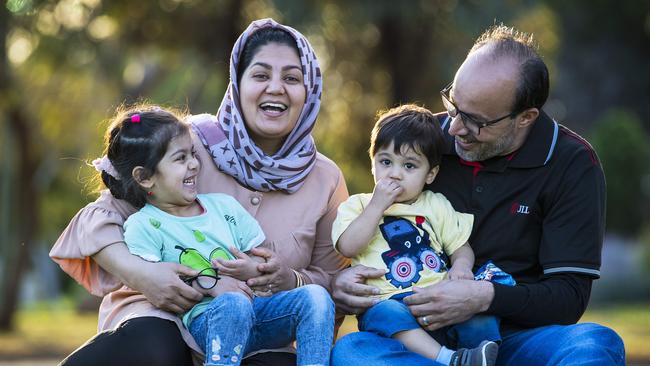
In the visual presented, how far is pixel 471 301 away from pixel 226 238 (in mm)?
1005

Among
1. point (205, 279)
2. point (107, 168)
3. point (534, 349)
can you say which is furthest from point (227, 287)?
point (534, 349)

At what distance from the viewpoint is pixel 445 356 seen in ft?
12.3

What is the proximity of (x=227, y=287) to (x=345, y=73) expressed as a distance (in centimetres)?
1029

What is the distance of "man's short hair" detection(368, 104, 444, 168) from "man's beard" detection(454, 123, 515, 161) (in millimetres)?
145

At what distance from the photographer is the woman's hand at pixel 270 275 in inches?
156

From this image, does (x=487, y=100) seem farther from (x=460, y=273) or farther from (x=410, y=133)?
(x=460, y=273)

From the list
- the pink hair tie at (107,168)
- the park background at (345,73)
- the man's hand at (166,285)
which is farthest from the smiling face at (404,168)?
the park background at (345,73)

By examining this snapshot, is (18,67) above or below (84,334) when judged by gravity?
above

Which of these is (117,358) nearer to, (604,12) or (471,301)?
(471,301)

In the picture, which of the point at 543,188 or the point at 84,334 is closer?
the point at 543,188

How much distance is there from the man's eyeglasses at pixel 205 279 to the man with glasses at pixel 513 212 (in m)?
0.55

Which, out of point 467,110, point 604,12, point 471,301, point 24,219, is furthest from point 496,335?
Answer: point 604,12

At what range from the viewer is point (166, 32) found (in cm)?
1295

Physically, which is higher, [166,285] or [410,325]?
[166,285]
